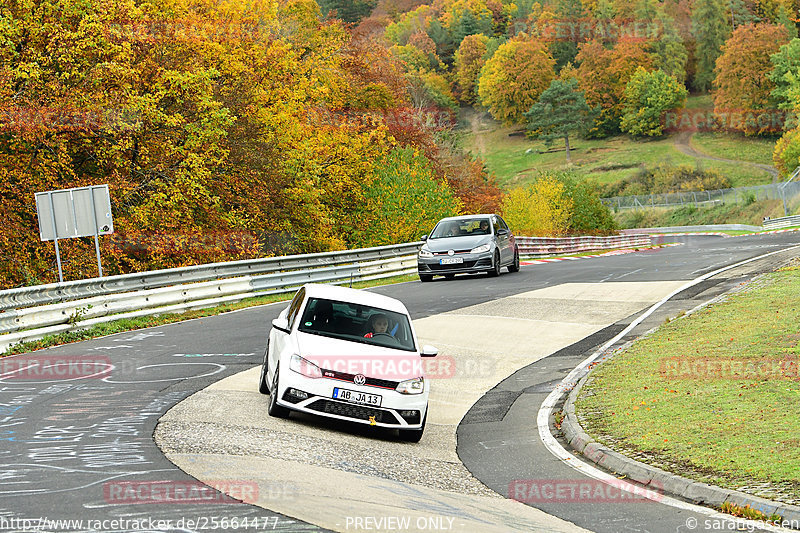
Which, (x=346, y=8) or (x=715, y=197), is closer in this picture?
(x=715, y=197)

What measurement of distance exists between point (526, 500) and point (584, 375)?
5994mm

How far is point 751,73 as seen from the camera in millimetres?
133000

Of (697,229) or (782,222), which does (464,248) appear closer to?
(782,222)

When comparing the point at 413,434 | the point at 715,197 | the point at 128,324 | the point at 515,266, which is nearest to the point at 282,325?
the point at 413,434

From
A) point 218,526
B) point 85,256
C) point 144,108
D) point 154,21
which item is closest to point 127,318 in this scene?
point 85,256

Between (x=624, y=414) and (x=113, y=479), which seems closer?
(x=113, y=479)

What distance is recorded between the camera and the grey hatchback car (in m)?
26.7

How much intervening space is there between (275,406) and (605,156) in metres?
134

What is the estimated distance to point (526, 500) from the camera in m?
7.70

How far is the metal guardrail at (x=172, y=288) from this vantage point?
16.1 meters

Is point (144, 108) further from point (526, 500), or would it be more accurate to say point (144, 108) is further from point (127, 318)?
point (526, 500)

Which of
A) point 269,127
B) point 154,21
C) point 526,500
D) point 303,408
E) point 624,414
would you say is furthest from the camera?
point 269,127

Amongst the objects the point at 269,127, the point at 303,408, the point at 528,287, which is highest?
the point at 269,127

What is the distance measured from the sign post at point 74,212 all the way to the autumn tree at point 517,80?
14731 centimetres
